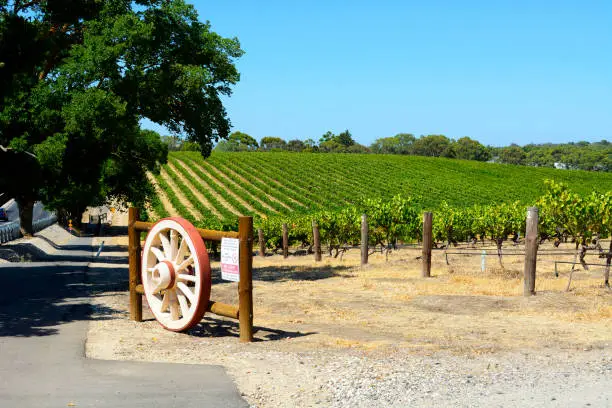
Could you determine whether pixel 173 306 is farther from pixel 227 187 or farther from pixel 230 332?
pixel 227 187

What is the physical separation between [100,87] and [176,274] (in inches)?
433

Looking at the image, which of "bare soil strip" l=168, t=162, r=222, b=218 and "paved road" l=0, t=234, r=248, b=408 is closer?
"paved road" l=0, t=234, r=248, b=408

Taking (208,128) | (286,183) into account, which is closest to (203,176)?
(286,183)

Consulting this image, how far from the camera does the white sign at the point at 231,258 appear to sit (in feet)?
31.0

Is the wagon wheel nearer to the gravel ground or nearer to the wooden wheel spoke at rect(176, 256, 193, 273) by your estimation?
the wooden wheel spoke at rect(176, 256, 193, 273)

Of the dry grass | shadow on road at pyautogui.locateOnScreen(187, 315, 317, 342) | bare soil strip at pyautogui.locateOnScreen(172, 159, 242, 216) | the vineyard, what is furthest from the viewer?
bare soil strip at pyautogui.locateOnScreen(172, 159, 242, 216)

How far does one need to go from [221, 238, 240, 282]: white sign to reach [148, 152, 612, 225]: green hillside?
158ft

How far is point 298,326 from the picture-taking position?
11219 millimetres

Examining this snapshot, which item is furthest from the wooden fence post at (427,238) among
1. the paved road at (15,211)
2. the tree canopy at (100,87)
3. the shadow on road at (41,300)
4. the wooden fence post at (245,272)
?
the paved road at (15,211)

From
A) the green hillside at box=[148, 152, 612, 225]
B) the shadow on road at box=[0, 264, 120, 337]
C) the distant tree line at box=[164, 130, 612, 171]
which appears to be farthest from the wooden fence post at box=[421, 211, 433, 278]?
the distant tree line at box=[164, 130, 612, 171]

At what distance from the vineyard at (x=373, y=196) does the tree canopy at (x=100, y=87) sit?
10481mm

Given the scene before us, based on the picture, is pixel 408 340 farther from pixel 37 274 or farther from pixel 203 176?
pixel 203 176

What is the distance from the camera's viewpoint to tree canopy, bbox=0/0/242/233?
18.2 m

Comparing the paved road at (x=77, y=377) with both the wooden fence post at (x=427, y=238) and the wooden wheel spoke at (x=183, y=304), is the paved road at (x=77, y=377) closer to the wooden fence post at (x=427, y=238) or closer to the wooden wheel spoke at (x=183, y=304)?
the wooden wheel spoke at (x=183, y=304)
